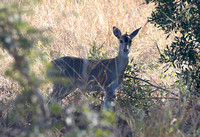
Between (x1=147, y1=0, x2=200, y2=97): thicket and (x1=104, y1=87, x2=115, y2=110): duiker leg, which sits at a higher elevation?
(x1=147, y1=0, x2=200, y2=97): thicket

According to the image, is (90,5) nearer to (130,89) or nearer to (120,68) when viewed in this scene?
(120,68)

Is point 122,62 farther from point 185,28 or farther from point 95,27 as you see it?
point 95,27

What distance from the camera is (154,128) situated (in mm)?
3770

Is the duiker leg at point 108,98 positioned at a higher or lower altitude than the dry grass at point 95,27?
lower

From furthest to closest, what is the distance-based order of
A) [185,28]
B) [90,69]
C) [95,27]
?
1. [95,27]
2. [90,69]
3. [185,28]

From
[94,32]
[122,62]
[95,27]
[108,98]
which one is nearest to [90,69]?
[122,62]

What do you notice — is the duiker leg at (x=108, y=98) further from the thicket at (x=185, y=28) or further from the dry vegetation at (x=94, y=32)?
the thicket at (x=185, y=28)

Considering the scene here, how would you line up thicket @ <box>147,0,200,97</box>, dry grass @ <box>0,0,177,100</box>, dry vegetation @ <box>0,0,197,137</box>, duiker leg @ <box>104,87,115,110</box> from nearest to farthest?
thicket @ <box>147,0,200,97</box>, duiker leg @ <box>104,87,115,110</box>, dry vegetation @ <box>0,0,197,137</box>, dry grass @ <box>0,0,177,100</box>

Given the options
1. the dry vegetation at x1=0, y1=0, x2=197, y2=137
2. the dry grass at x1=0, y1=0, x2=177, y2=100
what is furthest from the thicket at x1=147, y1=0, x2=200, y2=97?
the dry grass at x1=0, y1=0, x2=177, y2=100

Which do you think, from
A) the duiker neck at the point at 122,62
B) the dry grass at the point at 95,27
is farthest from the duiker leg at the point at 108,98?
the dry grass at the point at 95,27

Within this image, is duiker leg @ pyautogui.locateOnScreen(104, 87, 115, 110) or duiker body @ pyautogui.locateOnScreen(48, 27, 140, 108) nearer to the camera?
duiker leg @ pyautogui.locateOnScreen(104, 87, 115, 110)

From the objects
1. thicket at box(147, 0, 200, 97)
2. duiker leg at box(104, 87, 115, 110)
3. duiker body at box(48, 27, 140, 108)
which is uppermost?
thicket at box(147, 0, 200, 97)

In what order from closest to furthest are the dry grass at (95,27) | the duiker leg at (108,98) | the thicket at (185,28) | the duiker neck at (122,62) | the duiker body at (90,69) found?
the thicket at (185,28) < the duiker leg at (108,98) < the duiker body at (90,69) < the duiker neck at (122,62) < the dry grass at (95,27)

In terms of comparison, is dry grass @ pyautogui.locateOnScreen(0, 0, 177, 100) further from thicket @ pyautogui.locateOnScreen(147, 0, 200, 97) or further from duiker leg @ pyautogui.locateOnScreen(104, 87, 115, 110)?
thicket @ pyautogui.locateOnScreen(147, 0, 200, 97)
